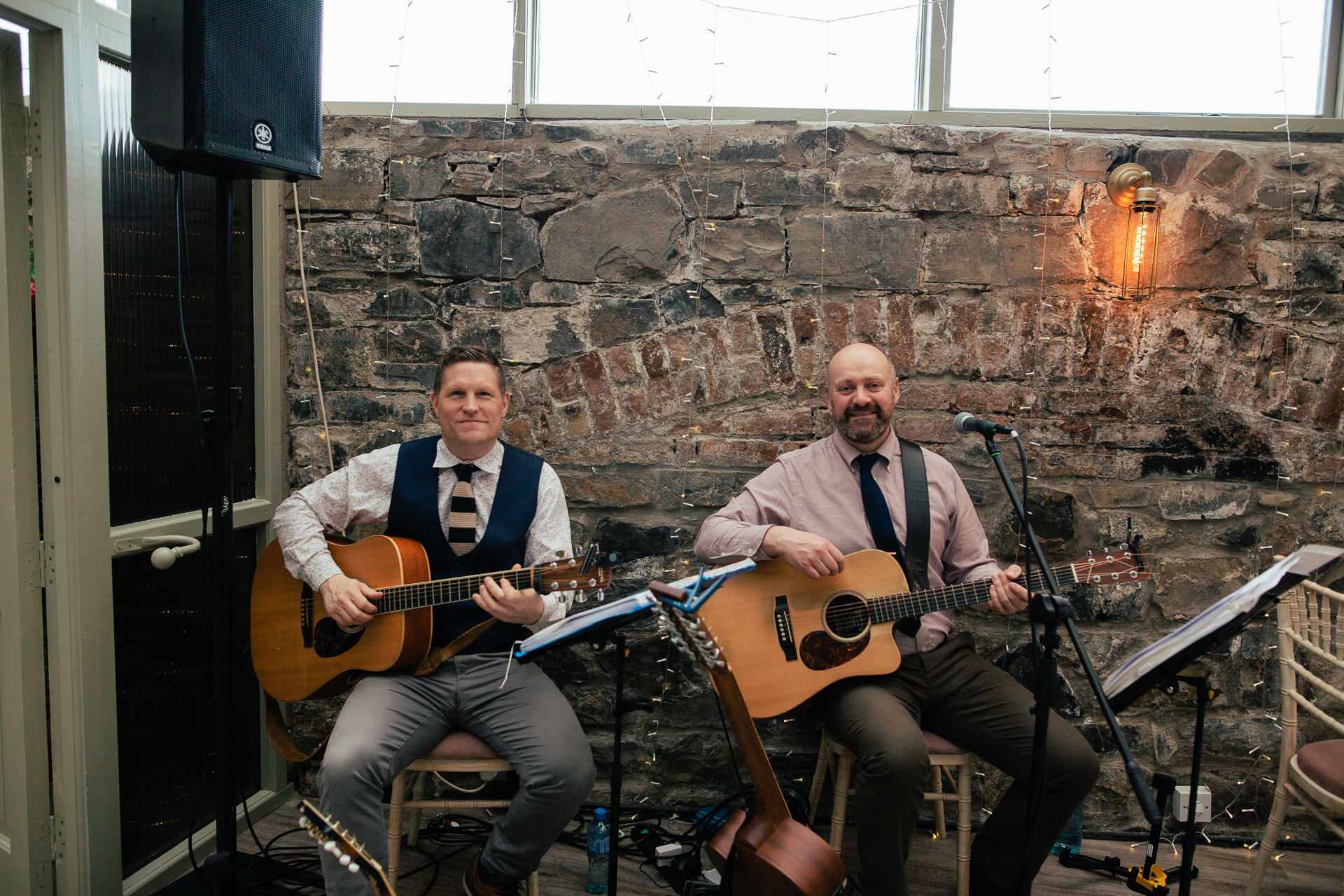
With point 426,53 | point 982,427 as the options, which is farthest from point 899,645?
point 426,53

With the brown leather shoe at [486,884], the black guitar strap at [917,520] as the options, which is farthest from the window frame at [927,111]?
the brown leather shoe at [486,884]

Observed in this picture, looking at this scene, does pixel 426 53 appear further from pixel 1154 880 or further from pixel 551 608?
pixel 1154 880

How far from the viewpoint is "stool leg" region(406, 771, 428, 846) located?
7.29ft

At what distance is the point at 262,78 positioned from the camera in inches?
68.0

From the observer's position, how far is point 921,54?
104 inches

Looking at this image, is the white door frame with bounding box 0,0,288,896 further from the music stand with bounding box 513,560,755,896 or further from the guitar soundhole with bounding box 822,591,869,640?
the guitar soundhole with bounding box 822,591,869,640

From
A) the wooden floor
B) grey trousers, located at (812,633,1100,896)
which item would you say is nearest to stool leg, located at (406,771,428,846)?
the wooden floor

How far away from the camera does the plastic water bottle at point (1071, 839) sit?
7.79 ft

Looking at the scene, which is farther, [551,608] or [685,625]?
[551,608]

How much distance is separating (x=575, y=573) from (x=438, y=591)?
36cm

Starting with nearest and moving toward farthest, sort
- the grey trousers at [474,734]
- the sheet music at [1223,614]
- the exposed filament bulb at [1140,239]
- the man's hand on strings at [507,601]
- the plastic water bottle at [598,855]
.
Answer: the sheet music at [1223,614]
the grey trousers at [474,734]
the man's hand on strings at [507,601]
the plastic water bottle at [598,855]
the exposed filament bulb at [1140,239]

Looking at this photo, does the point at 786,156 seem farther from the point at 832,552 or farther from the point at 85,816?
the point at 85,816

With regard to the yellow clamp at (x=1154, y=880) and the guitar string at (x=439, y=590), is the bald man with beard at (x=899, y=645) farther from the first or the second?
the guitar string at (x=439, y=590)

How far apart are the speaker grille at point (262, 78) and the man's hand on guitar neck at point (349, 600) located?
1005 millimetres
